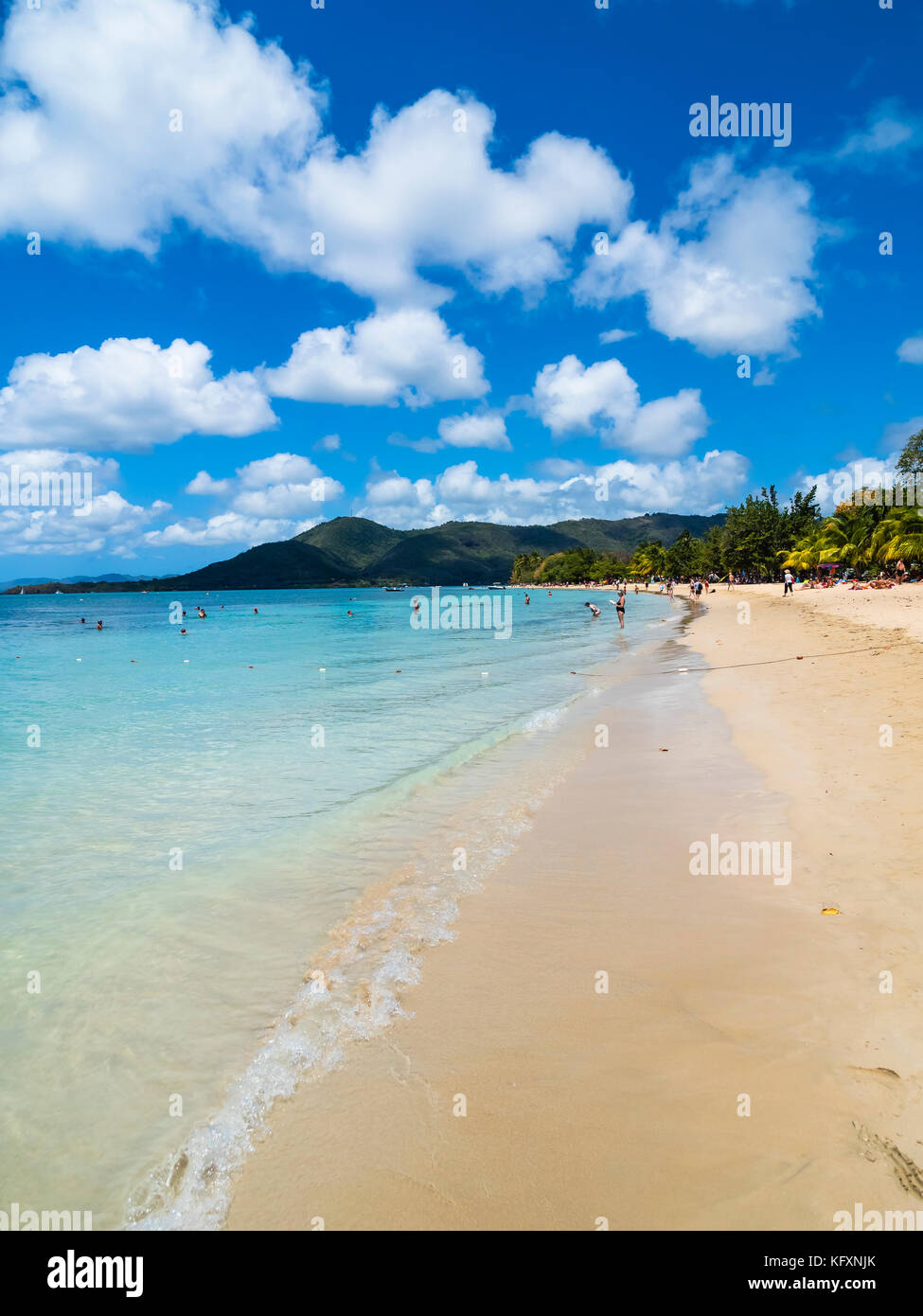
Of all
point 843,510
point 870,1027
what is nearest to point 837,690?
point 870,1027

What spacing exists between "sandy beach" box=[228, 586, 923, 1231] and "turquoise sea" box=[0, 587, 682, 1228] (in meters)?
0.52

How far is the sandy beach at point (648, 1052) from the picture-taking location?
3410mm

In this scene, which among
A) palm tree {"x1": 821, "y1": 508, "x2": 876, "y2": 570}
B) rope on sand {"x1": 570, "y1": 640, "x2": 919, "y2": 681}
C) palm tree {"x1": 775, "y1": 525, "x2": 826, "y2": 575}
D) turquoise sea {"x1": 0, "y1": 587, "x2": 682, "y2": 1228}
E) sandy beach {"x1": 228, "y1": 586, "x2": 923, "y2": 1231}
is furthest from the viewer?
palm tree {"x1": 775, "y1": 525, "x2": 826, "y2": 575}

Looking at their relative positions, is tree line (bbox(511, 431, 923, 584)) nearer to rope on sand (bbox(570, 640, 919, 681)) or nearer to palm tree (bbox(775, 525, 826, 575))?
palm tree (bbox(775, 525, 826, 575))

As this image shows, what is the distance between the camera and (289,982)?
5.71 metres

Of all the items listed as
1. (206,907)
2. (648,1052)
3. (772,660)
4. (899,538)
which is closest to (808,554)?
(899,538)

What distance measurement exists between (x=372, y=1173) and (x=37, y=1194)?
2.06 m

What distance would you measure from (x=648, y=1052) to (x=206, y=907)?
17.0 feet

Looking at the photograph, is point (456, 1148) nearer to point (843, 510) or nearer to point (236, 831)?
point (236, 831)

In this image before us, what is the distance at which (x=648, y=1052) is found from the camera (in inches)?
175

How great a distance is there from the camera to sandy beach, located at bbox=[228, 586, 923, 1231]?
341 cm

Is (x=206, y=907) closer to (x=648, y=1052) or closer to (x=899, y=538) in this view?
(x=648, y=1052)

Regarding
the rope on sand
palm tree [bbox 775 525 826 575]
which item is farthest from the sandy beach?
palm tree [bbox 775 525 826 575]
